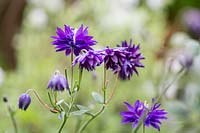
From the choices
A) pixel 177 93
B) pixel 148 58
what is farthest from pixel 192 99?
pixel 148 58

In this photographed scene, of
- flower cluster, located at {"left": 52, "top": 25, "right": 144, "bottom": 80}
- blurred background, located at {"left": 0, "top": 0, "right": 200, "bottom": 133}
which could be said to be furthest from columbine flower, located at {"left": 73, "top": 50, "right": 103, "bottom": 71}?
blurred background, located at {"left": 0, "top": 0, "right": 200, "bottom": 133}

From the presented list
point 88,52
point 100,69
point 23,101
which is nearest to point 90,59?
point 88,52

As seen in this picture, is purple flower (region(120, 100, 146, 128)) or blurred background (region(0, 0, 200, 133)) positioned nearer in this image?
purple flower (region(120, 100, 146, 128))

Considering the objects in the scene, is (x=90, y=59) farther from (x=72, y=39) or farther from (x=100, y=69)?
(x=100, y=69)

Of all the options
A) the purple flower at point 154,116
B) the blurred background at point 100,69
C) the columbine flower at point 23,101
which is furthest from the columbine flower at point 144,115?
the blurred background at point 100,69

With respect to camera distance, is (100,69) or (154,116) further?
(100,69)

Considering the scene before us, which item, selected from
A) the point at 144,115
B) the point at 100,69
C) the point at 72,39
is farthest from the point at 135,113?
the point at 100,69

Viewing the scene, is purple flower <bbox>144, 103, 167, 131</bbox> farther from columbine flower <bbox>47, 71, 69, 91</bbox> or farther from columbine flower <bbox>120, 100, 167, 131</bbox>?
columbine flower <bbox>47, 71, 69, 91</bbox>
